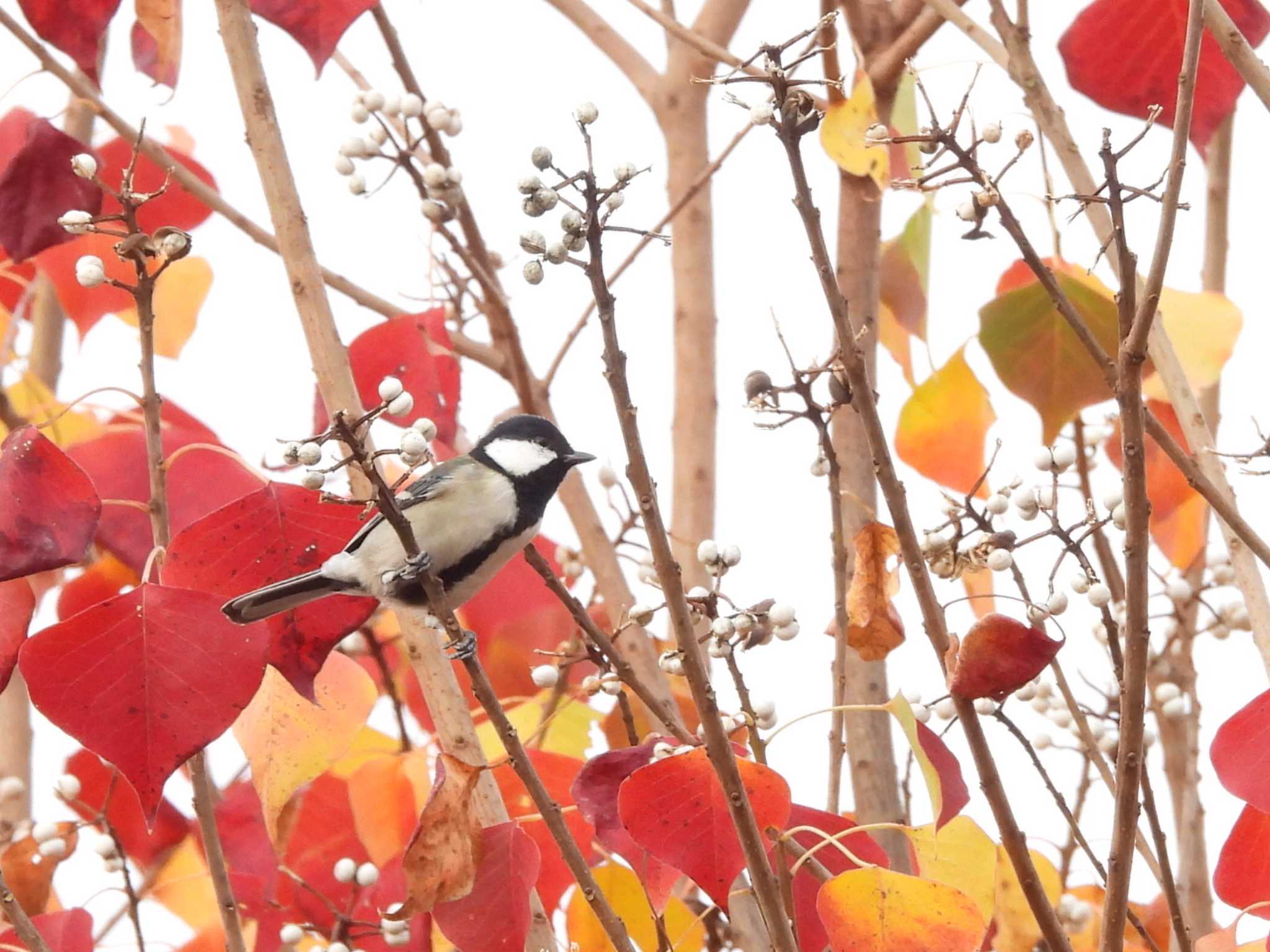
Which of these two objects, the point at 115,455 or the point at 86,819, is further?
the point at 86,819

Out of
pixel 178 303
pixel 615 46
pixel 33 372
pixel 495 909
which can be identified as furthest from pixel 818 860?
pixel 33 372

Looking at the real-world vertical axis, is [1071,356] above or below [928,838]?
above

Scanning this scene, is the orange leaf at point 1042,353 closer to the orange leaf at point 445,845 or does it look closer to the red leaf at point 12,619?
the orange leaf at point 445,845

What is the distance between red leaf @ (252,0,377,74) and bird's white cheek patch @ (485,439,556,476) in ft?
1.71

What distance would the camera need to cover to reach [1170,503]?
1.39 meters

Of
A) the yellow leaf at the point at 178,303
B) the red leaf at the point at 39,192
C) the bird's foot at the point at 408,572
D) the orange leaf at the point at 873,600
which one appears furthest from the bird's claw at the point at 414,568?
the yellow leaf at the point at 178,303

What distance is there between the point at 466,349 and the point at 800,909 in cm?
94

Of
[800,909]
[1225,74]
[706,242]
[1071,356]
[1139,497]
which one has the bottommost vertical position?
[800,909]

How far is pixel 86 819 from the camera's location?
1.36 meters

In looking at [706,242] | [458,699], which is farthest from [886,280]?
[458,699]

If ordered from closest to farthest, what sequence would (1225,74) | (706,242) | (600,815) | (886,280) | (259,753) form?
(600,815)
(259,753)
(1225,74)
(886,280)
(706,242)

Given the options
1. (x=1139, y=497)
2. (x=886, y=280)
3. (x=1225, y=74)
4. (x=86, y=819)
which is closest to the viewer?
(x=1139, y=497)

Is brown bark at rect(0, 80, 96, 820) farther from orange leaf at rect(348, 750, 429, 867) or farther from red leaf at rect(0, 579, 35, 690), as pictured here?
red leaf at rect(0, 579, 35, 690)

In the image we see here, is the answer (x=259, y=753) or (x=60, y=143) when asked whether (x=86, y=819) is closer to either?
(x=259, y=753)
